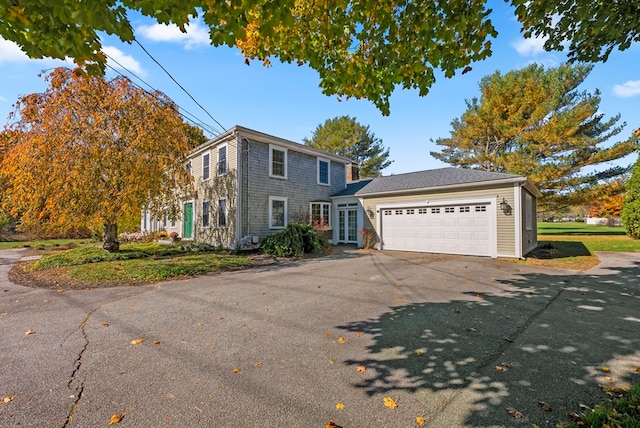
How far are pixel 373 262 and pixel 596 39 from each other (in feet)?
25.8

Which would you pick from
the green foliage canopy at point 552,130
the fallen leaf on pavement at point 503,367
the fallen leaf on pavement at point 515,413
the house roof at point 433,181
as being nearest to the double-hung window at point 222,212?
the house roof at point 433,181

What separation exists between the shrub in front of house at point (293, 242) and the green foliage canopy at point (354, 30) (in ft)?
26.5

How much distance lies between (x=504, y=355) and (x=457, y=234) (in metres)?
9.65

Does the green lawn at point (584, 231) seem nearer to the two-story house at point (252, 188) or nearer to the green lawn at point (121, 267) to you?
the two-story house at point (252, 188)

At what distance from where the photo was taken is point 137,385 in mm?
2730

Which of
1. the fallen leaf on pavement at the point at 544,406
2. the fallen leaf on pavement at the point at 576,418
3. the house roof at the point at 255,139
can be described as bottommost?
the fallen leaf on pavement at the point at 544,406

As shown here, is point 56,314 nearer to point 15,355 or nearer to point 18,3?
point 15,355

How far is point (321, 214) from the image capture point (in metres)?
16.6

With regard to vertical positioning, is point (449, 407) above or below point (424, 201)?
below

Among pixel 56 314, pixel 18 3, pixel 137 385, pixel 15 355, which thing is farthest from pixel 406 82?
pixel 56 314

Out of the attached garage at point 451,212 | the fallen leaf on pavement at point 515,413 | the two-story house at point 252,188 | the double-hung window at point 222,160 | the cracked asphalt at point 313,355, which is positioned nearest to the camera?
the fallen leaf on pavement at point 515,413

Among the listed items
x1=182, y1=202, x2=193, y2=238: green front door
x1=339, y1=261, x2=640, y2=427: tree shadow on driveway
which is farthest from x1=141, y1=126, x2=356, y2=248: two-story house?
x1=339, y1=261, x2=640, y2=427: tree shadow on driveway

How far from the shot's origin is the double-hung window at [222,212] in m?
13.9

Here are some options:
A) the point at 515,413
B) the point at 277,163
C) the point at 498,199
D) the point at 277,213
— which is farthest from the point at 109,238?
the point at 498,199
